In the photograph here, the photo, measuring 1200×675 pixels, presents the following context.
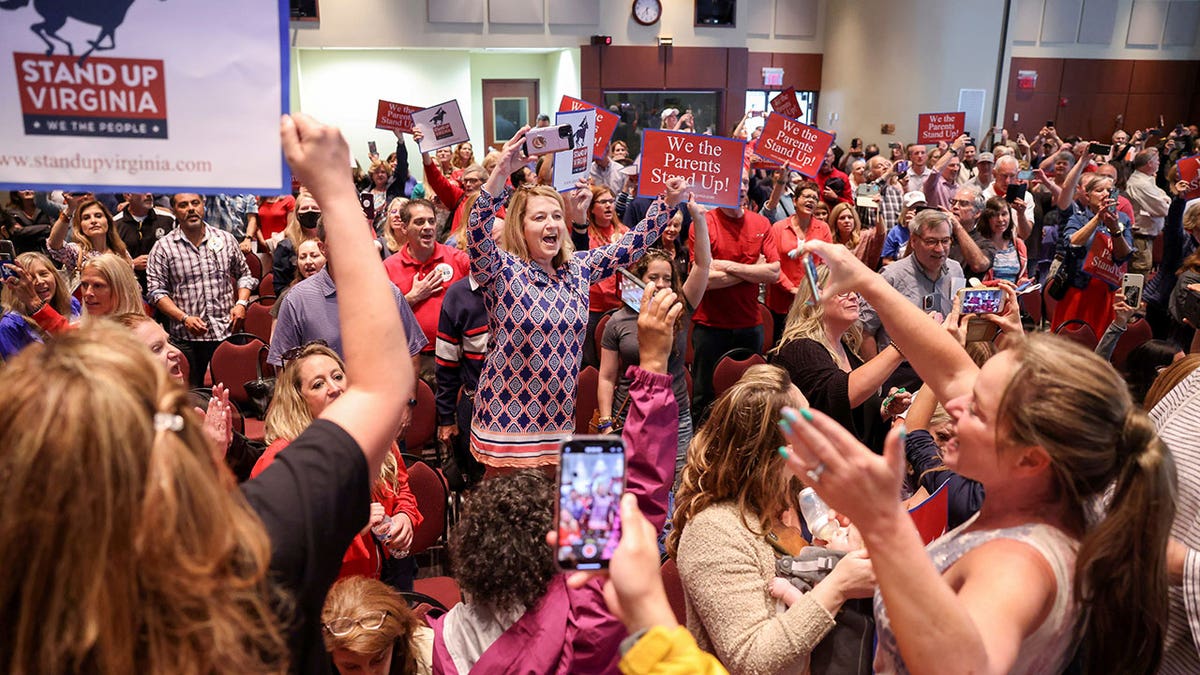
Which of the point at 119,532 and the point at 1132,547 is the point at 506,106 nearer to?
the point at 1132,547

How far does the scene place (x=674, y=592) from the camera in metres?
2.53

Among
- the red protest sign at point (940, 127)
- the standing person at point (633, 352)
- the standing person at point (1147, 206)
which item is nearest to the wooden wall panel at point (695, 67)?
the red protest sign at point (940, 127)

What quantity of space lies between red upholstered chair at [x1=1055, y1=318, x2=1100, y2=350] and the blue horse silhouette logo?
541 centimetres

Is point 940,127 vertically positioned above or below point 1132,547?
above

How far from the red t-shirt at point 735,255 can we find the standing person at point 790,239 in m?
0.13

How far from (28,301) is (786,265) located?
4675mm

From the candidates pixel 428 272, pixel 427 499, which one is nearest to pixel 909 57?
pixel 428 272

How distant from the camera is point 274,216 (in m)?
8.31

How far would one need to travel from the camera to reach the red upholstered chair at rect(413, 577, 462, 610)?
2.98 meters

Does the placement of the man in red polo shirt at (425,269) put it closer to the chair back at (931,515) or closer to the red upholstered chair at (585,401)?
the red upholstered chair at (585,401)

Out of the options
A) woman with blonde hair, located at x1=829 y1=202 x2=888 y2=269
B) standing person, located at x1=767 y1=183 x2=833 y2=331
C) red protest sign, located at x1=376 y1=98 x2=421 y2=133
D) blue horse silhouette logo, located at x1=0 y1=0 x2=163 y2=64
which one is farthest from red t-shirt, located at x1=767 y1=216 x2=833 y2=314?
blue horse silhouette logo, located at x1=0 y1=0 x2=163 y2=64

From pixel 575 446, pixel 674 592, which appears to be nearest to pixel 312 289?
pixel 674 592

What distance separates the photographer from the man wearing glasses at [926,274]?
4.55 metres

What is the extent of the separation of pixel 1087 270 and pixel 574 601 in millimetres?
5176
